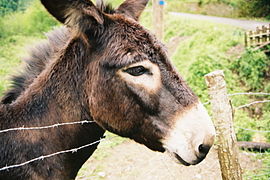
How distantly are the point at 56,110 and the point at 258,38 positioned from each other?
30.4 ft

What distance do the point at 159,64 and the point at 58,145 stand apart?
0.99 meters

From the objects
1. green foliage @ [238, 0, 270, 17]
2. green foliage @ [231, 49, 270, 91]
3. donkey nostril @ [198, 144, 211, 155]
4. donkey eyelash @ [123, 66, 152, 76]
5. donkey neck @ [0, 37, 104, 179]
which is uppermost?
donkey eyelash @ [123, 66, 152, 76]

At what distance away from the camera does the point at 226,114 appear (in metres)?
2.32

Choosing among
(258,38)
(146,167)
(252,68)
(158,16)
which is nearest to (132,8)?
(146,167)

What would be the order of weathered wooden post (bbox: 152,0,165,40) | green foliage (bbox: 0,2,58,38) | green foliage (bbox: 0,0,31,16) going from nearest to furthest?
1. weathered wooden post (bbox: 152,0,165,40)
2. green foliage (bbox: 0,0,31,16)
3. green foliage (bbox: 0,2,58,38)

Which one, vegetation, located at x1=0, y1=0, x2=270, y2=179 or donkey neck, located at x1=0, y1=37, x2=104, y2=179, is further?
vegetation, located at x1=0, y1=0, x2=270, y2=179

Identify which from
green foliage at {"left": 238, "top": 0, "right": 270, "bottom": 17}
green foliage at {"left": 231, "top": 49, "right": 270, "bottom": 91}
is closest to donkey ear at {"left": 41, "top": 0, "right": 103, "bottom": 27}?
green foliage at {"left": 231, "top": 49, "right": 270, "bottom": 91}

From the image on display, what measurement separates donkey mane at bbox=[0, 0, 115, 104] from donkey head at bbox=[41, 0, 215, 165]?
1.00ft

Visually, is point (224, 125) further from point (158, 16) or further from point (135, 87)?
point (158, 16)

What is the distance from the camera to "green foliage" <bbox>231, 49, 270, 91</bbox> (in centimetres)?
849

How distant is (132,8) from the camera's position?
2.52 metres

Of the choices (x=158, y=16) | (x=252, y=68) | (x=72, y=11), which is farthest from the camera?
(x=252, y=68)

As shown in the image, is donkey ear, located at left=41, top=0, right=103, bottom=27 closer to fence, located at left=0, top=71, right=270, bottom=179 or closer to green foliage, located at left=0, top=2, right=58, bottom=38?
fence, located at left=0, top=71, right=270, bottom=179

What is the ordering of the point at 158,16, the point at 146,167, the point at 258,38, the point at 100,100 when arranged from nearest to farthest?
the point at 100,100, the point at 146,167, the point at 158,16, the point at 258,38
